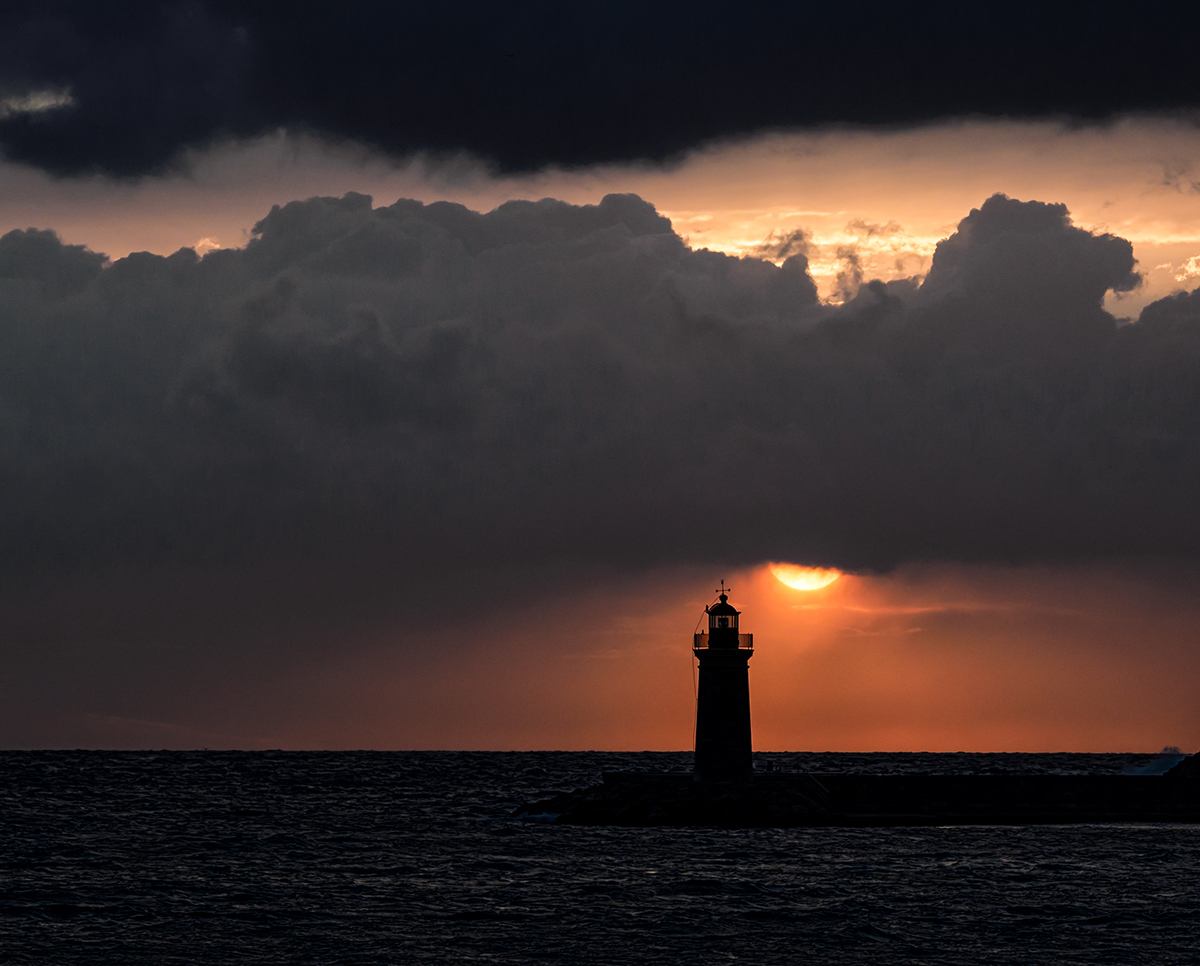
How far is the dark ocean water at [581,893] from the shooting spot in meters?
39.1

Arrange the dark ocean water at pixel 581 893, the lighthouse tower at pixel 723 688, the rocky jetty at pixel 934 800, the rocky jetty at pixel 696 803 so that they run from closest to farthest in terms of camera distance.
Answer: the dark ocean water at pixel 581 893 < the lighthouse tower at pixel 723 688 < the rocky jetty at pixel 696 803 < the rocky jetty at pixel 934 800

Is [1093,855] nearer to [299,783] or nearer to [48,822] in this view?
[48,822]

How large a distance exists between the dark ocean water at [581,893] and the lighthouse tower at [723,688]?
408 cm

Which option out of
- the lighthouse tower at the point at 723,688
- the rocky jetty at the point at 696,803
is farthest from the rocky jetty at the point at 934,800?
the lighthouse tower at the point at 723,688

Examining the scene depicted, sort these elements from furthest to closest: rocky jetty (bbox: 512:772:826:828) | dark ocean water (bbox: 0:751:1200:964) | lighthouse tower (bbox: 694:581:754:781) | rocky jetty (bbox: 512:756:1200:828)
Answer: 1. rocky jetty (bbox: 512:756:1200:828)
2. rocky jetty (bbox: 512:772:826:828)
3. lighthouse tower (bbox: 694:581:754:781)
4. dark ocean water (bbox: 0:751:1200:964)

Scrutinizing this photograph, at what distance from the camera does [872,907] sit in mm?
45625

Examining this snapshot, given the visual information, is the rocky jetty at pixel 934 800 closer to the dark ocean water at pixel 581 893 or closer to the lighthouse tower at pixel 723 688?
the dark ocean water at pixel 581 893

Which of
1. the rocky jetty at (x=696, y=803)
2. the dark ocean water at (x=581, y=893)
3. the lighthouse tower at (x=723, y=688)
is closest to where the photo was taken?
the dark ocean water at (x=581, y=893)

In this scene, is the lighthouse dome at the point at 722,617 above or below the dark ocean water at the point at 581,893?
above

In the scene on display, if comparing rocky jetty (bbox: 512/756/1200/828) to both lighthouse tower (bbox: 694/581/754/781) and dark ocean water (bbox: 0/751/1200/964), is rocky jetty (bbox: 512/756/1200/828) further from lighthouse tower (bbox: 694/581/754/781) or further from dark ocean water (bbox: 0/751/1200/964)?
lighthouse tower (bbox: 694/581/754/781)

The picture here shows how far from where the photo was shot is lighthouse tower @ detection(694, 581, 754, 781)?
5762cm

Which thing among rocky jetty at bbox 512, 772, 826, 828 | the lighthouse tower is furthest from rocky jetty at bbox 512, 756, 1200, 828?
the lighthouse tower

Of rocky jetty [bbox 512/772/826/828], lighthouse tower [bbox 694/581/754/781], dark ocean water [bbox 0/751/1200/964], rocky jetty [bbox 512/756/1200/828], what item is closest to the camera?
dark ocean water [bbox 0/751/1200/964]

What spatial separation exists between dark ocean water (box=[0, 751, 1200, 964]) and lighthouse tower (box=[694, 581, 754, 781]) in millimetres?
4076
